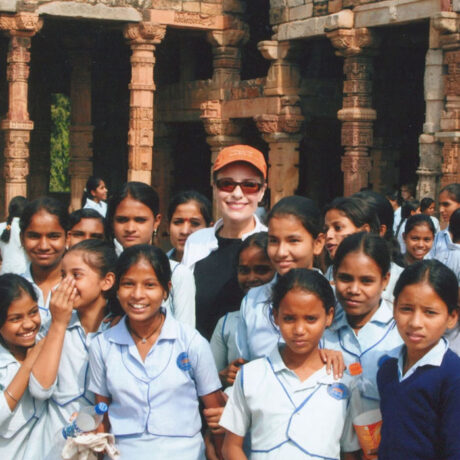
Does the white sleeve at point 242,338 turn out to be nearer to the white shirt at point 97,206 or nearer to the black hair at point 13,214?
the black hair at point 13,214

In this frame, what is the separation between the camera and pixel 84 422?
3.30 metres

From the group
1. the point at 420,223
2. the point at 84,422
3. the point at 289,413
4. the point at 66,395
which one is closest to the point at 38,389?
the point at 66,395

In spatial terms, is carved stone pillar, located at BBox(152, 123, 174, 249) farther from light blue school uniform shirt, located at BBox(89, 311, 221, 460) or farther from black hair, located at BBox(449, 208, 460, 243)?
light blue school uniform shirt, located at BBox(89, 311, 221, 460)

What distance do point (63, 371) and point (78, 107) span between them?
1369 centimetres

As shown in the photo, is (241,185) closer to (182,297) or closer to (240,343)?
(182,297)

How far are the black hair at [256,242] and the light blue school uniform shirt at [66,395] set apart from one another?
0.72 meters

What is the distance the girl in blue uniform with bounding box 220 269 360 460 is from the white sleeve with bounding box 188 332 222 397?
223mm

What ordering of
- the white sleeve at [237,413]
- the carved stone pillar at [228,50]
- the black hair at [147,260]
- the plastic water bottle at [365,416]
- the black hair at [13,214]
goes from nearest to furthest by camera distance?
the plastic water bottle at [365,416] → the white sleeve at [237,413] → the black hair at [147,260] → the black hair at [13,214] → the carved stone pillar at [228,50]

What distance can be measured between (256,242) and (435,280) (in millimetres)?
1024

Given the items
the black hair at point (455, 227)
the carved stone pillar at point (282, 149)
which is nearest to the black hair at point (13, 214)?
the black hair at point (455, 227)

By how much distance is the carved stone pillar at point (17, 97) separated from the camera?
45.8 feet

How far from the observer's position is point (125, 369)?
337 cm

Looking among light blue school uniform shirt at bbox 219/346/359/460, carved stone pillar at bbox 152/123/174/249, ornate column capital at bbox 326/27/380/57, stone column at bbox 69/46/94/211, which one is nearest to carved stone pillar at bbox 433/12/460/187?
ornate column capital at bbox 326/27/380/57

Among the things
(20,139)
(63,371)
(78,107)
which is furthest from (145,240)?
(78,107)
